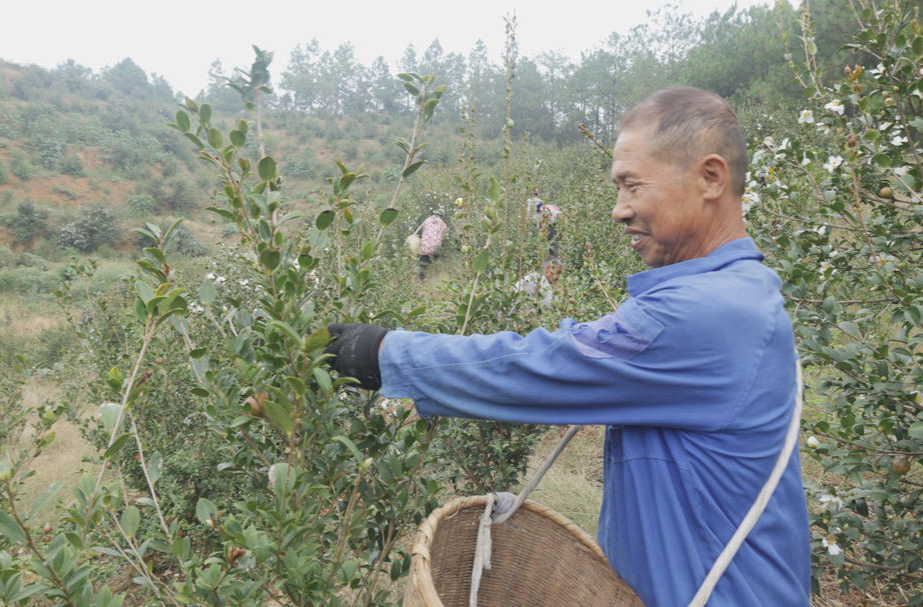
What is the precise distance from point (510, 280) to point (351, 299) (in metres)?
0.90

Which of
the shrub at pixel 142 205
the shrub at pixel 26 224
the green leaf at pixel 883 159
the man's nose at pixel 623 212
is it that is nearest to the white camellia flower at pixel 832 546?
the green leaf at pixel 883 159

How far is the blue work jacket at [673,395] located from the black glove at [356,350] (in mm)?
21

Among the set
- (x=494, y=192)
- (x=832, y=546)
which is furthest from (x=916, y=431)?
(x=494, y=192)

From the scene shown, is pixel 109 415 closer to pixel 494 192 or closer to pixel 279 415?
pixel 279 415

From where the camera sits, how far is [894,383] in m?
1.70

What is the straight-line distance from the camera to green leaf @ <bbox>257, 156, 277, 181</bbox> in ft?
3.50

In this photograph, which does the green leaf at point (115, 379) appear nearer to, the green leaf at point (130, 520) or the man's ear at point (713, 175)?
the green leaf at point (130, 520)

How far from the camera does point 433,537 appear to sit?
1.21 metres

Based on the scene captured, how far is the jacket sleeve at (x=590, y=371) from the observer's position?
1074 mm

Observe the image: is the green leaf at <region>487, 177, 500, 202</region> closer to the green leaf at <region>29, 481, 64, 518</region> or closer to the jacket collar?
the jacket collar

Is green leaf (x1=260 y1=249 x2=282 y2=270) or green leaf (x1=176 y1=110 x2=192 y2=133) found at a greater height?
green leaf (x1=176 y1=110 x2=192 y2=133)

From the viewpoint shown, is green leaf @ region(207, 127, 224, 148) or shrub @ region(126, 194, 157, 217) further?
shrub @ region(126, 194, 157, 217)

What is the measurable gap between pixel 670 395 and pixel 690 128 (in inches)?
23.8

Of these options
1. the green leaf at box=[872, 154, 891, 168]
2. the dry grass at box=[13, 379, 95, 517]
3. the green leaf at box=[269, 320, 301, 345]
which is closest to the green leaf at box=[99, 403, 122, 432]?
the green leaf at box=[269, 320, 301, 345]
